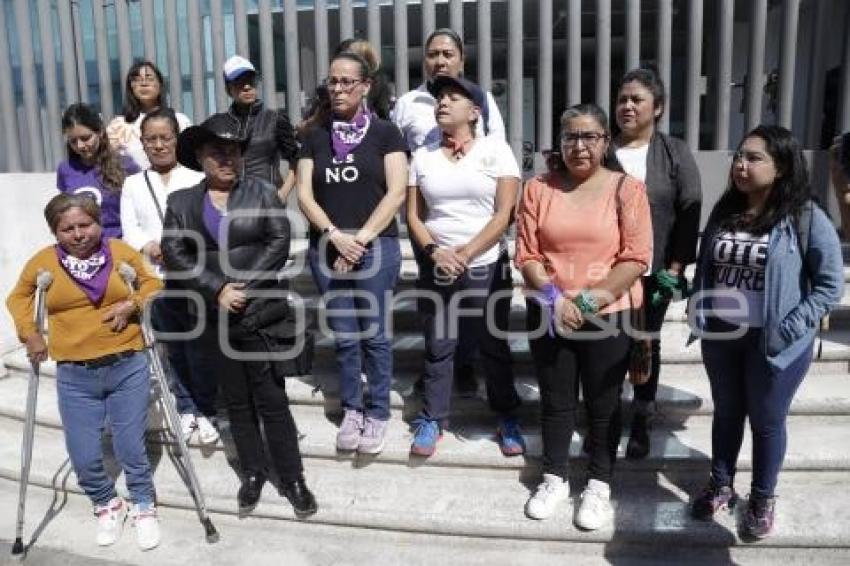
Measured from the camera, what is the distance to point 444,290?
10.7 feet

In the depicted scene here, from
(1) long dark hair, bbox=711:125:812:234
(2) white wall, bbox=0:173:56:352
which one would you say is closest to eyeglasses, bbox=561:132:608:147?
(1) long dark hair, bbox=711:125:812:234

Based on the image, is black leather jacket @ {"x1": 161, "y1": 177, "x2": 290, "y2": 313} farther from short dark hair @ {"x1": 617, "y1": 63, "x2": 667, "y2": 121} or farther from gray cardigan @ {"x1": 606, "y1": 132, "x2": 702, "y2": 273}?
short dark hair @ {"x1": 617, "y1": 63, "x2": 667, "y2": 121}

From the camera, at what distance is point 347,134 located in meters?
3.25

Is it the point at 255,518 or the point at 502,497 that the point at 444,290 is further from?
the point at 255,518

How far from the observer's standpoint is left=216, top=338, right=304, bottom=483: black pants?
3.02 metres

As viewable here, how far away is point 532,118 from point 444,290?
496 cm

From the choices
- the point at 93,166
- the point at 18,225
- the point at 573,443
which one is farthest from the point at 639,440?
the point at 18,225

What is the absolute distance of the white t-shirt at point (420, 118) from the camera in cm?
350

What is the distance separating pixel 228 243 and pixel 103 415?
42.6 inches

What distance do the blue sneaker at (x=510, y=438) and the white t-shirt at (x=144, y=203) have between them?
2.08 meters

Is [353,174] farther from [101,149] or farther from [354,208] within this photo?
[101,149]

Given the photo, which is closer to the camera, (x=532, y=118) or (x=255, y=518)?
(x=255, y=518)

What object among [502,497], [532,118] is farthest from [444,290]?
[532,118]

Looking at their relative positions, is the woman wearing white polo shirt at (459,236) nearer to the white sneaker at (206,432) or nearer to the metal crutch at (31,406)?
the white sneaker at (206,432)
